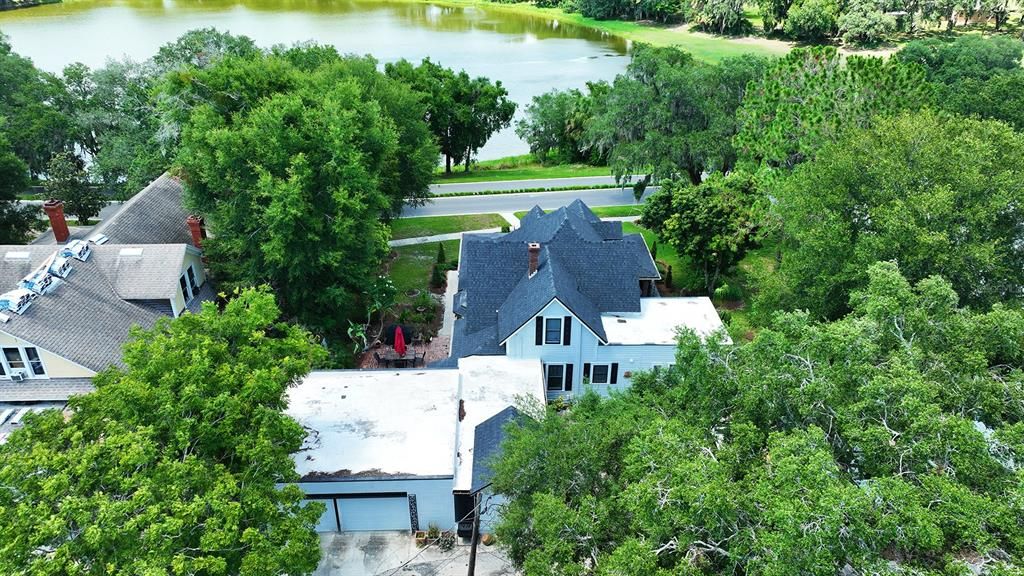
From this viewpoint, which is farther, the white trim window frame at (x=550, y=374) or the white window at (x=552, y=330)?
the white trim window frame at (x=550, y=374)

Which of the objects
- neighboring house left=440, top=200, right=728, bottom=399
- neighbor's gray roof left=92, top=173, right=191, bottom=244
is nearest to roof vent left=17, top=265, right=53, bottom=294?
neighbor's gray roof left=92, top=173, right=191, bottom=244

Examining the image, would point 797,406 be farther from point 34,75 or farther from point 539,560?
point 34,75

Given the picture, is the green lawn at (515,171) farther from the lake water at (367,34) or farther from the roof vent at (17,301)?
the roof vent at (17,301)

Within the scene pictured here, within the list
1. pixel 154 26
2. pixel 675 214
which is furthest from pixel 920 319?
pixel 154 26

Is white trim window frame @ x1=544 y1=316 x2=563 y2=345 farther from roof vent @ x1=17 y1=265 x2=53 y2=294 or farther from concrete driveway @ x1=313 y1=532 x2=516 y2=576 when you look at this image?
roof vent @ x1=17 y1=265 x2=53 y2=294

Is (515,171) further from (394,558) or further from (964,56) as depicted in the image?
(964,56)

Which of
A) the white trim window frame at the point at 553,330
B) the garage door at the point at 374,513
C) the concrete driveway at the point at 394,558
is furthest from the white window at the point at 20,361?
the white trim window frame at the point at 553,330

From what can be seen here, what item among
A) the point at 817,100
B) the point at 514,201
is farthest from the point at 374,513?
the point at 514,201
